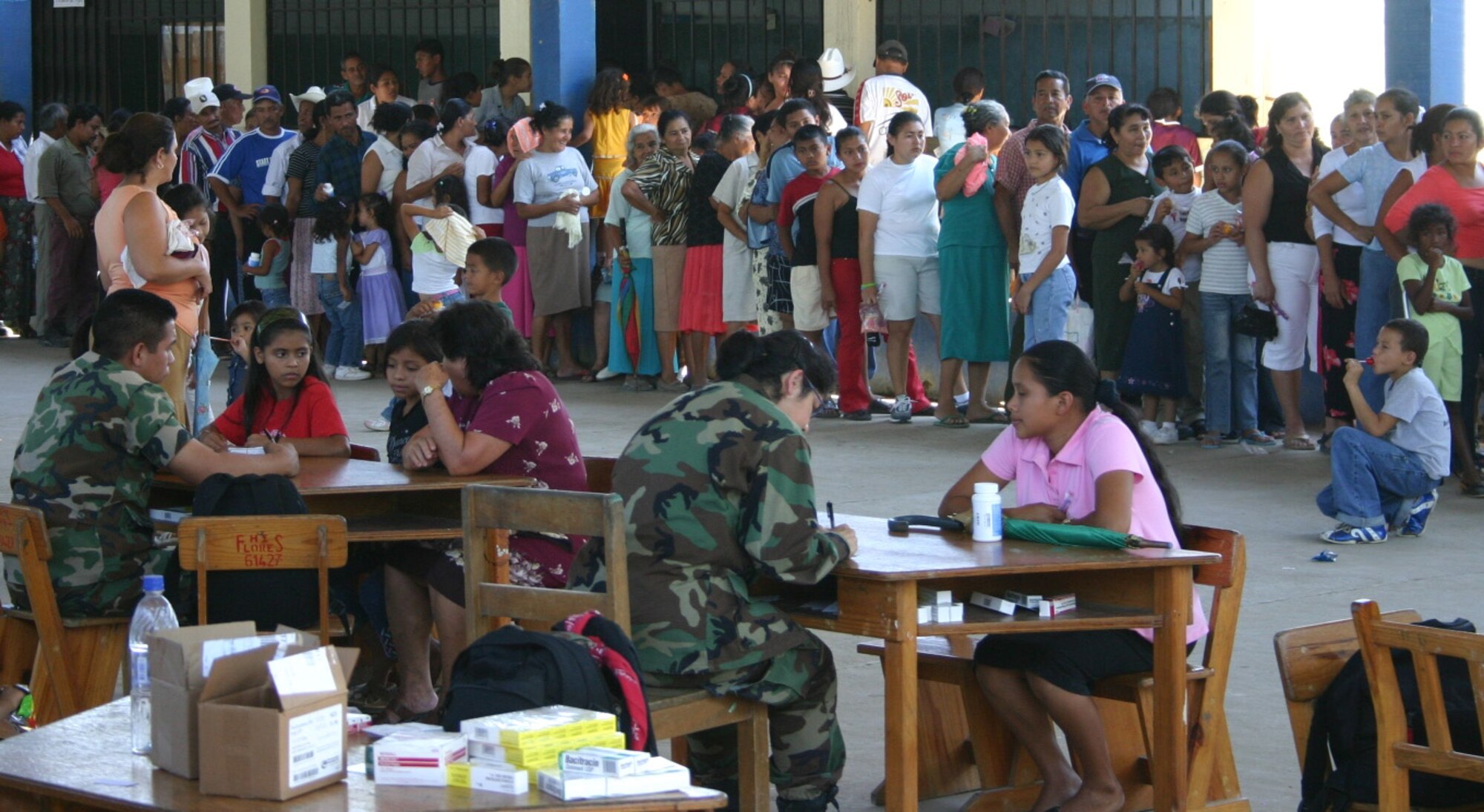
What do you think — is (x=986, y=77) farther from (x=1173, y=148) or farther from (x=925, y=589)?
(x=925, y=589)

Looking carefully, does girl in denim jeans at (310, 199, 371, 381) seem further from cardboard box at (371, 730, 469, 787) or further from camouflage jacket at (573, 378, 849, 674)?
cardboard box at (371, 730, 469, 787)

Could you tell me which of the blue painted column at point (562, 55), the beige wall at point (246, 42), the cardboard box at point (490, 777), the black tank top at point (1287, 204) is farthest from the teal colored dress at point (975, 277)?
the beige wall at point (246, 42)

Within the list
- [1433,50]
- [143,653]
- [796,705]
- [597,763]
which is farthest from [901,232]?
[597,763]

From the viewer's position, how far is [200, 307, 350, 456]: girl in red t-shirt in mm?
6160

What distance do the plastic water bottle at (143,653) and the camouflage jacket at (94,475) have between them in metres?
1.27

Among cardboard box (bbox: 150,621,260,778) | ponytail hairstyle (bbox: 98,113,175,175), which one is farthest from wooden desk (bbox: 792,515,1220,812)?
ponytail hairstyle (bbox: 98,113,175,175)

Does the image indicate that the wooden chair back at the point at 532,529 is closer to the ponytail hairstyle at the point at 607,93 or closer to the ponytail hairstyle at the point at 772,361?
the ponytail hairstyle at the point at 772,361

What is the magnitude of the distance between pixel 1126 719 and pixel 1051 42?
36.6 feet

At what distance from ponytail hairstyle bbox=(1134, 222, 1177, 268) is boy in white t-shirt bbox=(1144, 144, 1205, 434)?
0.07 m

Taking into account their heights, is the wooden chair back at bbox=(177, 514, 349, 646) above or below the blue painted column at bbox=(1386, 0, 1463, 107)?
below

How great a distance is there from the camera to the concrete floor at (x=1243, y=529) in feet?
18.0

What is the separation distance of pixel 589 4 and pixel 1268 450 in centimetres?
712

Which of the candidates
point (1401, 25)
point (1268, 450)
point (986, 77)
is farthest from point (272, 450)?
point (986, 77)

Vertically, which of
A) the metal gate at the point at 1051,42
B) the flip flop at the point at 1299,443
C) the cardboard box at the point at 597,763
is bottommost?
the flip flop at the point at 1299,443
